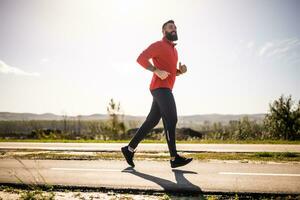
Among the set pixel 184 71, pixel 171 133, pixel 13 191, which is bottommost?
pixel 13 191

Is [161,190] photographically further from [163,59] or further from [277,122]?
[277,122]

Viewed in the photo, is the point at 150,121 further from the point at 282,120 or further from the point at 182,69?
the point at 282,120

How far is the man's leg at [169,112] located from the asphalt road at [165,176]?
51cm

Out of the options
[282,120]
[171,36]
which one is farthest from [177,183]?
[282,120]

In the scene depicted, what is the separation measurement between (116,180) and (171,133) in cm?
127

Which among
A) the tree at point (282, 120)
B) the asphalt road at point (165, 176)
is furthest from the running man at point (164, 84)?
the tree at point (282, 120)

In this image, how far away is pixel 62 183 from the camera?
4.84 m

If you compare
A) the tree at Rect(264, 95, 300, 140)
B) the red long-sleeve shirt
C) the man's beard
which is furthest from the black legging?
the tree at Rect(264, 95, 300, 140)

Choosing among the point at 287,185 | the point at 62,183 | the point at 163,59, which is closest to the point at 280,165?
the point at 287,185

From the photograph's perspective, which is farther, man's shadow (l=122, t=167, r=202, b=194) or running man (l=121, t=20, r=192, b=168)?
running man (l=121, t=20, r=192, b=168)

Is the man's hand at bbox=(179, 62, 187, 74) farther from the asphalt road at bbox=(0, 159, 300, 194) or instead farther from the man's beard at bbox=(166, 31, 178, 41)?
the asphalt road at bbox=(0, 159, 300, 194)

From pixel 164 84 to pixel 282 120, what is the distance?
50.3 feet

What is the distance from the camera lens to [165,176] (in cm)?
529

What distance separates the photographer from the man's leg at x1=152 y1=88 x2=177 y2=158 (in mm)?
5695
